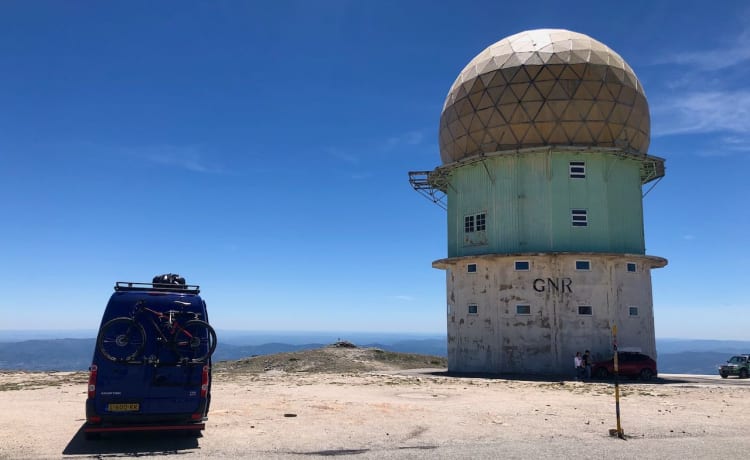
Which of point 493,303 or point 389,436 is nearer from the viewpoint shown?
point 389,436

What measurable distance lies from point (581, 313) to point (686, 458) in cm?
1986

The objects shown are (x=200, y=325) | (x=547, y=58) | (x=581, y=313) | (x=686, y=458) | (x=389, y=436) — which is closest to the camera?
(x=686, y=458)

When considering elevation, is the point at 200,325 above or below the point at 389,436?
above

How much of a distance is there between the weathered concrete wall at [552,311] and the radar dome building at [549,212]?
5cm

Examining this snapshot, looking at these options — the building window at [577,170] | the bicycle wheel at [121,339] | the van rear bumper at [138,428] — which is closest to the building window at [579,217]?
the building window at [577,170]

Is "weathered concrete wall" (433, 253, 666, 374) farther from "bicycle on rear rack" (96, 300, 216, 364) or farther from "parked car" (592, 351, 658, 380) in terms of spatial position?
"bicycle on rear rack" (96, 300, 216, 364)

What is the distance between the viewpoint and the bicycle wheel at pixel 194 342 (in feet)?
35.1

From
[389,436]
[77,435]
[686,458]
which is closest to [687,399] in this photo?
[686,458]

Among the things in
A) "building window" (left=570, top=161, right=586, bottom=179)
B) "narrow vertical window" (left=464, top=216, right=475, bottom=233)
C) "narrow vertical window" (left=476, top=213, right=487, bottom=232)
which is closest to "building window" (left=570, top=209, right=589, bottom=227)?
"building window" (left=570, top=161, right=586, bottom=179)

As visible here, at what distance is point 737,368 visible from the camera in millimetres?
33250

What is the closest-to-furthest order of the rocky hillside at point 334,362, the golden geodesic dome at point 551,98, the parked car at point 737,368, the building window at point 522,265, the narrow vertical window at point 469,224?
the building window at point 522,265
the golden geodesic dome at point 551,98
the narrow vertical window at point 469,224
the rocky hillside at point 334,362
the parked car at point 737,368

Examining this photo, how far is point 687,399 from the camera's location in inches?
A: 720

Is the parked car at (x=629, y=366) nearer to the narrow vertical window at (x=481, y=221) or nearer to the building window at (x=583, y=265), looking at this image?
the building window at (x=583, y=265)

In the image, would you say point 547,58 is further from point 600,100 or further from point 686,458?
point 686,458
